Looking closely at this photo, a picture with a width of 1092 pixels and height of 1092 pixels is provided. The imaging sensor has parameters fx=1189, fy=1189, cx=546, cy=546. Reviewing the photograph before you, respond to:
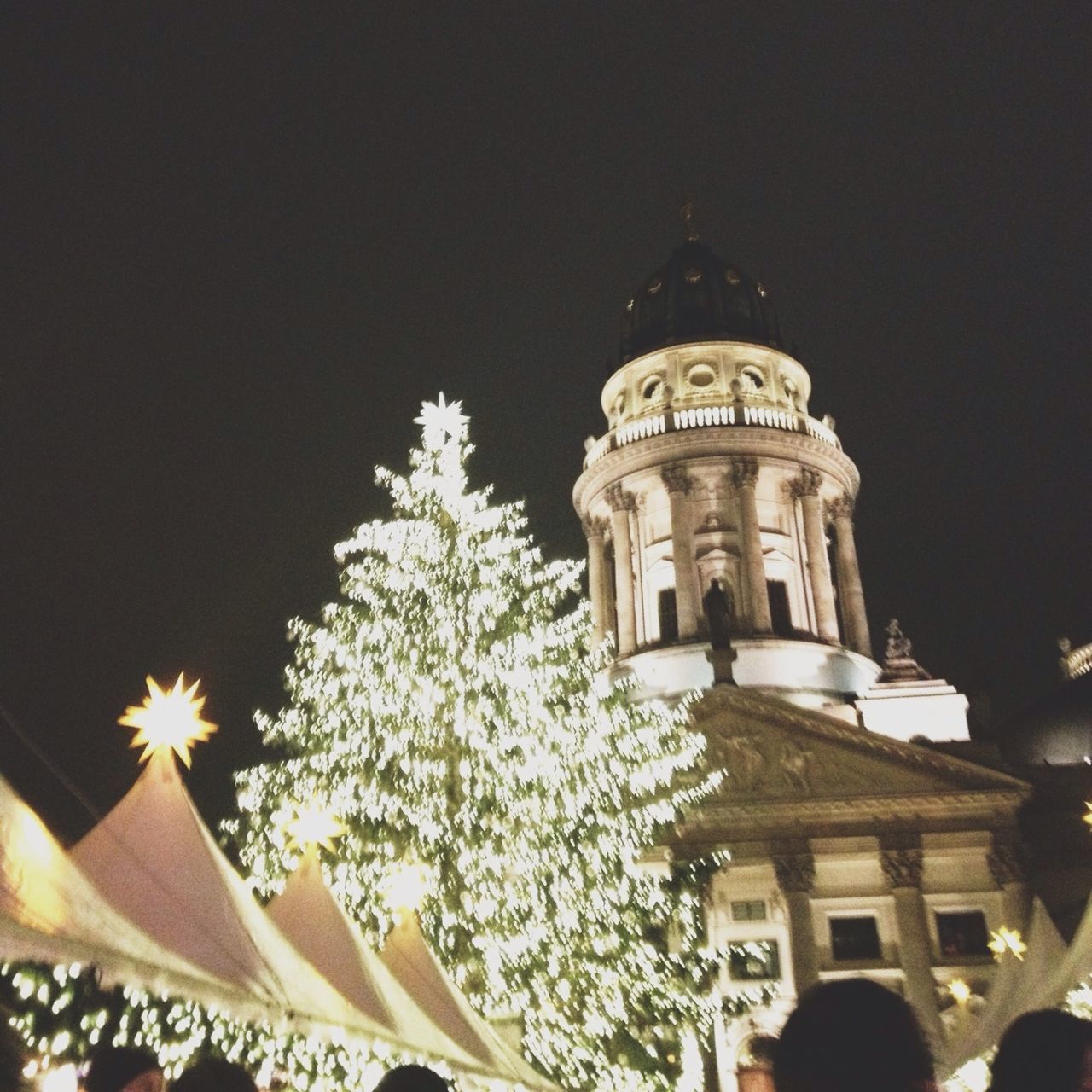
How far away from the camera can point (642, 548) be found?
51.1 meters

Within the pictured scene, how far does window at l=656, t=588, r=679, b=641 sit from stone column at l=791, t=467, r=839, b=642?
18.7ft

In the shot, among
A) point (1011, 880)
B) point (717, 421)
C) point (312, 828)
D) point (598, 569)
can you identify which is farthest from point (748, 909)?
point (312, 828)

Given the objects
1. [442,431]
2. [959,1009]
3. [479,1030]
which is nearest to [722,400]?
[959,1009]

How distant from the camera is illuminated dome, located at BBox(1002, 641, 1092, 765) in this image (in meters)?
46.5

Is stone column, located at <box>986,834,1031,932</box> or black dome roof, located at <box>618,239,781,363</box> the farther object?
black dome roof, located at <box>618,239,781,363</box>

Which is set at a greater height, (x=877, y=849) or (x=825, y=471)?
(x=825, y=471)

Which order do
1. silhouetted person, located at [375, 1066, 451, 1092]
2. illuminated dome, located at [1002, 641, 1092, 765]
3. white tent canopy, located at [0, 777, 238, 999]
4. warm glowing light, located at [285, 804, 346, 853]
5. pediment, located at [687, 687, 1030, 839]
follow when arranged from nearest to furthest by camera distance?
silhouetted person, located at [375, 1066, 451, 1092] < white tent canopy, located at [0, 777, 238, 999] < warm glowing light, located at [285, 804, 346, 853] < pediment, located at [687, 687, 1030, 839] < illuminated dome, located at [1002, 641, 1092, 765]

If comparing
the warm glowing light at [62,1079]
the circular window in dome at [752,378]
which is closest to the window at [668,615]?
the circular window in dome at [752,378]

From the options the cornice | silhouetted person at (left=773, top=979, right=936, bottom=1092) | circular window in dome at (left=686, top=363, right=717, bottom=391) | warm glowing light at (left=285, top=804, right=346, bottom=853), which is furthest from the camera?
circular window in dome at (left=686, top=363, right=717, bottom=391)

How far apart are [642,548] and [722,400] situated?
7.31m

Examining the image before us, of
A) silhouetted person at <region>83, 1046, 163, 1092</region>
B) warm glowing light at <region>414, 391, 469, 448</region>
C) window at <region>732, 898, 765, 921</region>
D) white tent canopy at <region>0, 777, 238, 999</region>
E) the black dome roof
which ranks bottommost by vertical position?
silhouetted person at <region>83, 1046, 163, 1092</region>

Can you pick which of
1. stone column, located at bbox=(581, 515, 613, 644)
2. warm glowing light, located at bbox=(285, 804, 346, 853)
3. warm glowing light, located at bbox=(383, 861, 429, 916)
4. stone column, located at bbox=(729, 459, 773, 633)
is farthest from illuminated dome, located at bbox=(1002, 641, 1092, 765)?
warm glowing light, located at bbox=(285, 804, 346, 853)

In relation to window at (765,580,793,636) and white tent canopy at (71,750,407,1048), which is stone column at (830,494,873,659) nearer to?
window at (765,580,793,636)

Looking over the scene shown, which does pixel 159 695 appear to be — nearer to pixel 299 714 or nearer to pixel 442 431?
pixel 299 714
